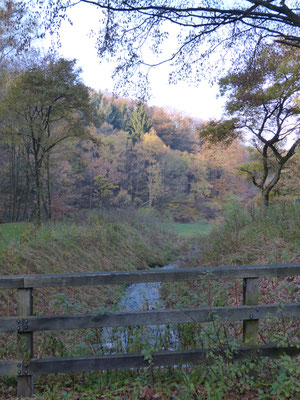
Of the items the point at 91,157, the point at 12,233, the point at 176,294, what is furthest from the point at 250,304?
the point at 91,157

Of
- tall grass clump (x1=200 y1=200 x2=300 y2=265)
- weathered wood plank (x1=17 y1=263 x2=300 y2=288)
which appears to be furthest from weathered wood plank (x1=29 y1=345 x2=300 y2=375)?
tall grass clump (x1=200 y1=200 x2=300 y2=265)

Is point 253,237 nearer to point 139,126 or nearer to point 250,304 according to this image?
point 250,304

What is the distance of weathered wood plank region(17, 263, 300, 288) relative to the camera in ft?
10.0

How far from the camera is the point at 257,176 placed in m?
21.4

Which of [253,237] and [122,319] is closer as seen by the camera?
[122,319]

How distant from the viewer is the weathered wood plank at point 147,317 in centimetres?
303

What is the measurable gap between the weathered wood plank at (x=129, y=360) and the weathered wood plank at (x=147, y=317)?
Result: 1.04 ft

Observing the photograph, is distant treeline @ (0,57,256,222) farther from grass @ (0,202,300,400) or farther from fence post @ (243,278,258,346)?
fence post @ (243,278,258,346)

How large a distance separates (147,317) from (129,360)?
1.45ft

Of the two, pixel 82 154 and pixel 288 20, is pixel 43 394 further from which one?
pixel 82 154

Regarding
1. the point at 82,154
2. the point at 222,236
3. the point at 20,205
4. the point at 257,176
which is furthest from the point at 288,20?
the point at 82,154

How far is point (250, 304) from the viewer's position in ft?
10.5

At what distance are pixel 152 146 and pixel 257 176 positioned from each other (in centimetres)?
2699

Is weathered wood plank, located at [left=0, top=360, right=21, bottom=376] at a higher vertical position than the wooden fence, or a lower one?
lower
